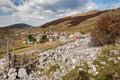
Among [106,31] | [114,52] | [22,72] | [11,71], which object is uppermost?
[106,31]

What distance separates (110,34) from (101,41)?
69.7 inches

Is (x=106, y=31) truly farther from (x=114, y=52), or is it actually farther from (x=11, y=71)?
(x=11, y=71)

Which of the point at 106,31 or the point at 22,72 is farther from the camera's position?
the point at 106,31

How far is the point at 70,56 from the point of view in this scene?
23625 mm

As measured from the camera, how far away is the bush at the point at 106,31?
91.8 feet

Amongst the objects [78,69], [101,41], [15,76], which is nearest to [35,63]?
[15,76]

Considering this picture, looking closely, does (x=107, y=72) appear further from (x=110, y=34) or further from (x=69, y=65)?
(x=110, y=34)

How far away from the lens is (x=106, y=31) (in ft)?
93.6

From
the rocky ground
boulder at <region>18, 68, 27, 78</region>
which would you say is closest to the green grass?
the rocky ground

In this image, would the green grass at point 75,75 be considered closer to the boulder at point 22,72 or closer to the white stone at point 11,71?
the boulder at point 22,72

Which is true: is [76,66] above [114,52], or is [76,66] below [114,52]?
below

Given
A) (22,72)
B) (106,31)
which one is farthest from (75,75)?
(106,31)

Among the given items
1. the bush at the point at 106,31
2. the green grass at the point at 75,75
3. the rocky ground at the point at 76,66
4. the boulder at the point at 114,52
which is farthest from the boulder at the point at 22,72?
the bush at the point at 106,31

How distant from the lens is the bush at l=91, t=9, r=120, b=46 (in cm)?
2798
